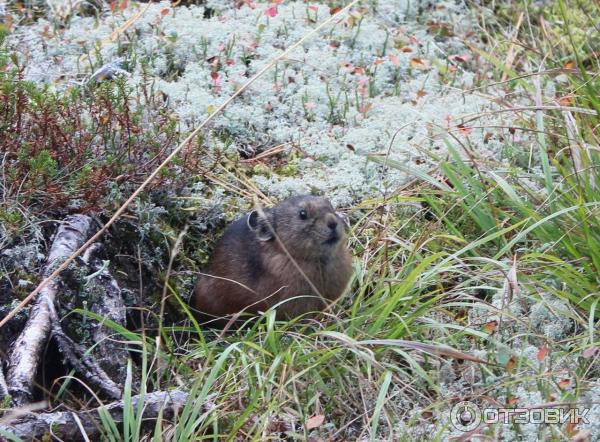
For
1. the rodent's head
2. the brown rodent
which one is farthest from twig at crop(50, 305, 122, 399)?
the rodent's head

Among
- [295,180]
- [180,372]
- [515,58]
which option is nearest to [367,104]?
[295,180]

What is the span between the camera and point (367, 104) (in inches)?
274

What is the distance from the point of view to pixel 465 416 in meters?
4.16

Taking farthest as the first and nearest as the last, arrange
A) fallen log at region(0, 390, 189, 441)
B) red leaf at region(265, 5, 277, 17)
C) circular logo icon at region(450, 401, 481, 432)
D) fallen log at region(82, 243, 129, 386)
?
red leaf at region(265, 5, 277, 17)
fallen log at region(82, 243, 129, 386)
circular logo icon at region(450, 401, 481, 432)
fallen log at region(0, 390, 189, 441)

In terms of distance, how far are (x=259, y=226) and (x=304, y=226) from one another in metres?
0.30

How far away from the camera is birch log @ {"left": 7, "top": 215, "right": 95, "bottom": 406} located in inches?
166

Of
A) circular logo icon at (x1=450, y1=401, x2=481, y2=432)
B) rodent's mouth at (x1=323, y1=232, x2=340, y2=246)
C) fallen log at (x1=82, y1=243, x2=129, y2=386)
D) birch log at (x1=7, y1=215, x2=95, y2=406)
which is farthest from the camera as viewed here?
rodent's mouth at (x1=323, y1=232, x2=340, y2=246)

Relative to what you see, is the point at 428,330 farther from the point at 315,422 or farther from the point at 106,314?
the point at 106,314

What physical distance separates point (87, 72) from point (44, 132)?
1.72 metres

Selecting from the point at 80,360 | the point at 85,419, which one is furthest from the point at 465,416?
the point at 80,360

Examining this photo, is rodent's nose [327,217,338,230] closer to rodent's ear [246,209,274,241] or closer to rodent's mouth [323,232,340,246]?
→ rodent's mouth [323,232,340,246]

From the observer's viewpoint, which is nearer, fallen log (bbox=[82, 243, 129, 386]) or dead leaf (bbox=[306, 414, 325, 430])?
dead leaf (bbox=[306, 414, 325, 430])

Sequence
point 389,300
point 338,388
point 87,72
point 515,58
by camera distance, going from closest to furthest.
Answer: point 338,388, point 389,300, point 87,72, point 515,58

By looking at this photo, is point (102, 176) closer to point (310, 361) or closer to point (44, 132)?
point (44, 132)
